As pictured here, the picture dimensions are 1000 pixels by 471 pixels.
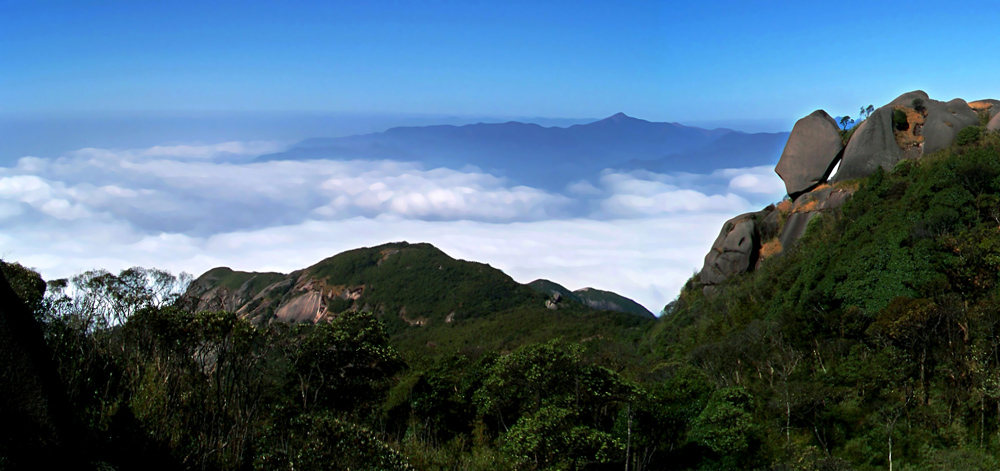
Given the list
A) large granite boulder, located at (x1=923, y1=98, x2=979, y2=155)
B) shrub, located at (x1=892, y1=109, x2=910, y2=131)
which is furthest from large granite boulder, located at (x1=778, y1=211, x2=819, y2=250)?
shrub, located at (x1=892, y1=109, x2=910, y2=131)

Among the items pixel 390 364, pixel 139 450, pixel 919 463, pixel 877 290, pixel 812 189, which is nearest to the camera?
pixel 139 450

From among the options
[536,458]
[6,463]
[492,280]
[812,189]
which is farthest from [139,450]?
[492,280]

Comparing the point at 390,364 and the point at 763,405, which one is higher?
the point at 390,364

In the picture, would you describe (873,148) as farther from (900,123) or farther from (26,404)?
(26,404)

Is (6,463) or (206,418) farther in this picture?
(206,418)

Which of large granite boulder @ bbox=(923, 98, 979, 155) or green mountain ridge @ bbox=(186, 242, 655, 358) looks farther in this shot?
green mountain ridge @ bbox=(186, 242, 655, 358)

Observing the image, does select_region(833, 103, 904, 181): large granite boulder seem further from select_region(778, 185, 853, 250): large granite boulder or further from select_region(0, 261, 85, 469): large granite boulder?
select_region(0, 261, 85, 469): large granite boulder

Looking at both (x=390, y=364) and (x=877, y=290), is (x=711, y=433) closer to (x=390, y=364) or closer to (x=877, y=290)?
(x=390, y=364)

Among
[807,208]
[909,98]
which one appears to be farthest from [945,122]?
[807,208]
